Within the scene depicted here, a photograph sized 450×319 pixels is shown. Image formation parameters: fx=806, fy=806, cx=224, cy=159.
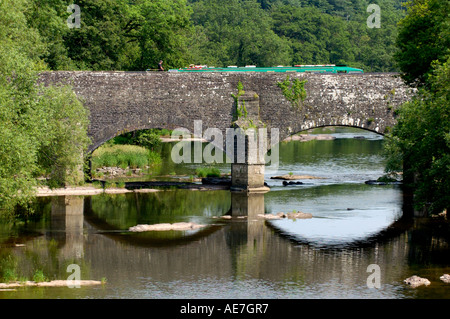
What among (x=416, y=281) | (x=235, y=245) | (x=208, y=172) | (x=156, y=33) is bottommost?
(x=416, y=281)

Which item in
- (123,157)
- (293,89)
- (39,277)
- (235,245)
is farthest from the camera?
(123,157)

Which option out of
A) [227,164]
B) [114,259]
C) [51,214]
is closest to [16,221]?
[51,214]

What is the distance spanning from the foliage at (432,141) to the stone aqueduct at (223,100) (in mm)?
9757

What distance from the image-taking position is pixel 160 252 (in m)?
29.5

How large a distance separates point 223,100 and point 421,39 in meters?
10.7

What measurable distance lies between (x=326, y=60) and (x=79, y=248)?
78.9 metres

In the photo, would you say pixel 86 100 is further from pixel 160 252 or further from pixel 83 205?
pixel 160 252

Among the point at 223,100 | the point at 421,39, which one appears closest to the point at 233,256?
the point at 223,100

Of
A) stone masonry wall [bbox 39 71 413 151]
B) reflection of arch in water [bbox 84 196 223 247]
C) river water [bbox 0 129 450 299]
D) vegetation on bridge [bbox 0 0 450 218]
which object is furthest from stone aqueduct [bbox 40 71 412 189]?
reflection of arch in water [bbox 84 196 223 247]

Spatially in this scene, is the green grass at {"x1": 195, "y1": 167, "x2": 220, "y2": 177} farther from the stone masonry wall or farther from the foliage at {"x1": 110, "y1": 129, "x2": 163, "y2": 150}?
the foliage at {"x1": 110, "y1": 129, "x2": 163, "y2": 150}

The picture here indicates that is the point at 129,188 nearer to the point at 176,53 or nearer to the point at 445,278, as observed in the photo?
the point at 176,53

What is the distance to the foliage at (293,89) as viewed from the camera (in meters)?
42.8

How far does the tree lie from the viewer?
118 ft

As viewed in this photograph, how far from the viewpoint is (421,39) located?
38.1 m
